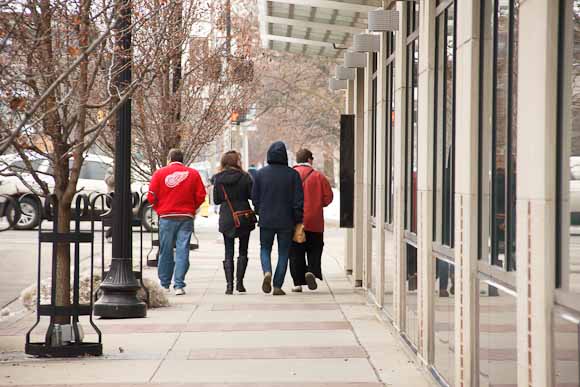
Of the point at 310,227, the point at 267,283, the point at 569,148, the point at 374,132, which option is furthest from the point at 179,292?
the point at 569,148

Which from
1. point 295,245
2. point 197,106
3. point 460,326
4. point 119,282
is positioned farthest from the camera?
point 197,106

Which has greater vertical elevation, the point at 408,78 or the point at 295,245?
the point at 408,78

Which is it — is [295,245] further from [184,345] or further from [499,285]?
[499,285]

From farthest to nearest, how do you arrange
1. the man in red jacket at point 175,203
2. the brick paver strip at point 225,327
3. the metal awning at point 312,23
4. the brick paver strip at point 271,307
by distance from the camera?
the man in red jacket at point 175,203 < the metal awning at point 312,23 < the brick paver strip at point 271,307 < the brick paver strip at point 225,327

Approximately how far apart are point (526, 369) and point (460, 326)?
1922mm

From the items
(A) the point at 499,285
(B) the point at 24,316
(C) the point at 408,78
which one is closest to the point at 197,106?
(B) the point at 24,316

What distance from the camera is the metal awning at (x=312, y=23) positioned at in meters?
13.6

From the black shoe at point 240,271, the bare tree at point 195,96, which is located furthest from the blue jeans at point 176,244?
the bare tree at point 195,96

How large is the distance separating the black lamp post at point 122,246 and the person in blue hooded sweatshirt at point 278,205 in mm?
2722

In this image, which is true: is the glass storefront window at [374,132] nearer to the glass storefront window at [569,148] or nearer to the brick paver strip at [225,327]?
the brick paver strip at [225,327]

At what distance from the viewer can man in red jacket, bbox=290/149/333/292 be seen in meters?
15.4

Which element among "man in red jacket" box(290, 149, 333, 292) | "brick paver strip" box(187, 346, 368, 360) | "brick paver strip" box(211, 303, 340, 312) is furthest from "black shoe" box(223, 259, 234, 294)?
"brick paver strip" box(187, 346, 368, 360)

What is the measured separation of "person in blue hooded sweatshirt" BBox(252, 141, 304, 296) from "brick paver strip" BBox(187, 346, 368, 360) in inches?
184

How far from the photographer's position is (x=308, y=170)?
15797 millimetres
